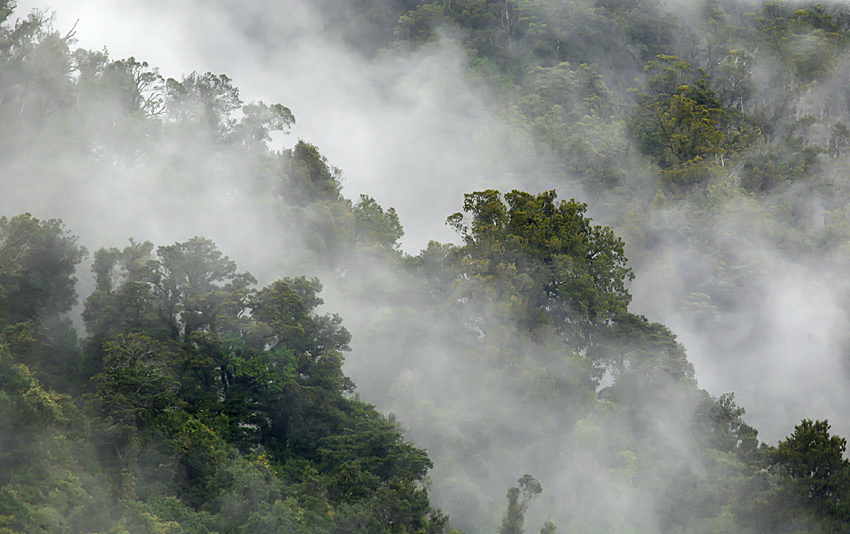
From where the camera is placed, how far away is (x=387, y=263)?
5088 centimetres

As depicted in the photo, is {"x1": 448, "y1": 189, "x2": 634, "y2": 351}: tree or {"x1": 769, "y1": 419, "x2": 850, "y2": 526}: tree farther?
{"x1": 448, "y1": 189, "x2": 634, "y2": 351}: tree

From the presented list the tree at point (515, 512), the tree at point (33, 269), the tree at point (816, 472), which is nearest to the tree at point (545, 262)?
the tree at point (515, 512)

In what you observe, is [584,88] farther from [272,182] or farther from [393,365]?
[393,365]

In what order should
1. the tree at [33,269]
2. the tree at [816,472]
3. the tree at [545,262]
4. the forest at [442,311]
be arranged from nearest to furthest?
the forest at [442,311]
the tree at [816,472]
the tree at [33,269]
the tree at [545,262]

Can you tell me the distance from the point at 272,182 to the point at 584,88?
2853 cm

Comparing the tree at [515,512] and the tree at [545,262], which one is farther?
the tree at [545,262]

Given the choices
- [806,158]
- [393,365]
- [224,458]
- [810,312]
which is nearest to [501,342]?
[393,365]

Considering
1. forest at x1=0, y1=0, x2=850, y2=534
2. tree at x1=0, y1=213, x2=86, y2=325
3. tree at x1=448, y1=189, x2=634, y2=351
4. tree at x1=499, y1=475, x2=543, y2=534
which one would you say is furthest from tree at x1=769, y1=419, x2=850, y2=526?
tree at x1=0, y1=213, x2=86, y2=325

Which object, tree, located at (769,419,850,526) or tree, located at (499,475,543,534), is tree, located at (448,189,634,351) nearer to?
tree, located at (499,475,543,534)

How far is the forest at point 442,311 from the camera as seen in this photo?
34594 mm

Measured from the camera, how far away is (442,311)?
47312 mm

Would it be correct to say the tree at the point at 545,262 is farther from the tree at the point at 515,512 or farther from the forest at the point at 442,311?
the tree at the point at 515,512

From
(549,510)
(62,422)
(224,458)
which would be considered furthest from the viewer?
(549,510)

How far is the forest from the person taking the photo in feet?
113
